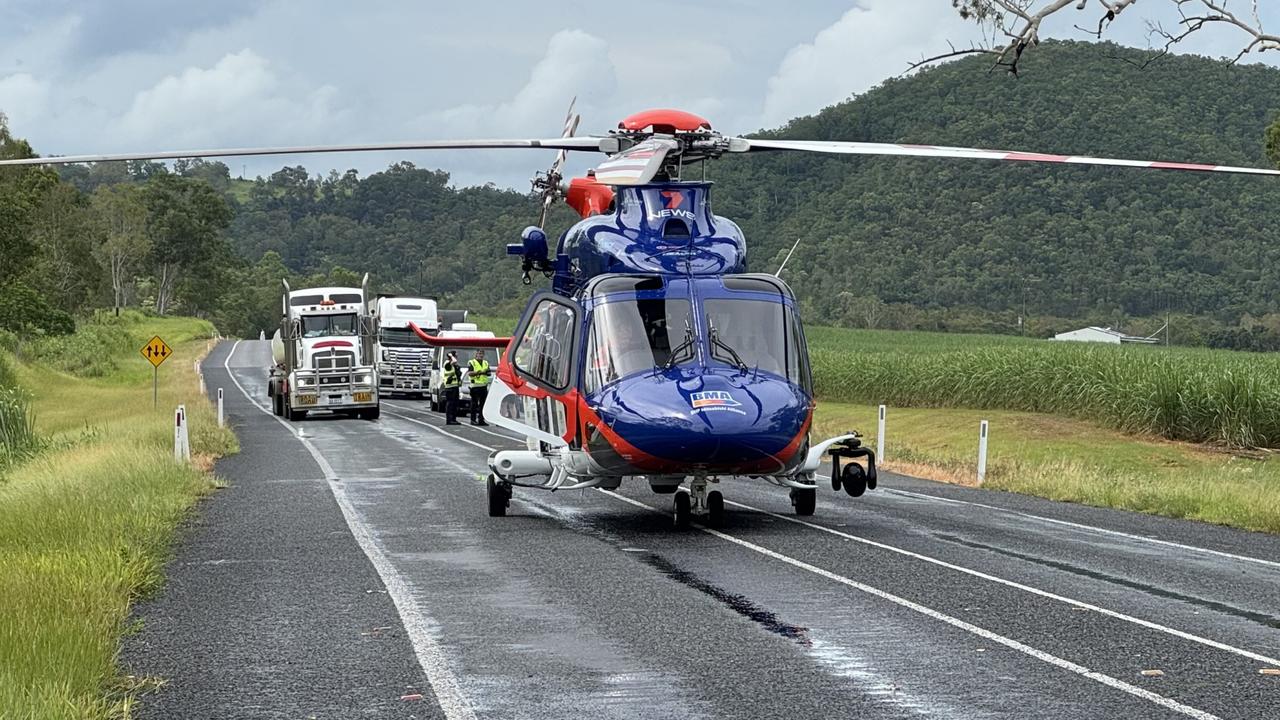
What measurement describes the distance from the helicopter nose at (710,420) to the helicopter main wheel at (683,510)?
1.07 meters

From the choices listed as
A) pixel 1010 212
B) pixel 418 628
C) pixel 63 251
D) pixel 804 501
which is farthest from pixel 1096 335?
pixel 418 628

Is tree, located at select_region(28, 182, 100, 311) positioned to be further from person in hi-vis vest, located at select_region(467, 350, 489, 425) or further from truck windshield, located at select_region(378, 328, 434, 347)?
person in hi-vis vest, located at select_region(467, 350, 489, 425)

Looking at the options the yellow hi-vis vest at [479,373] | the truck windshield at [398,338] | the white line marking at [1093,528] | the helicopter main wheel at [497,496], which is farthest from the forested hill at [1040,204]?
the helicopter main wheel at [497,496]

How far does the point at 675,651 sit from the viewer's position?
28.7 feet

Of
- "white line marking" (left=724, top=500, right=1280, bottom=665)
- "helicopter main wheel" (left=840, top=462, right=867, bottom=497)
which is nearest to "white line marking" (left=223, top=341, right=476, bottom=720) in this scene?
"white line marking" (left=724, top=500, right=1280, bottom=665)

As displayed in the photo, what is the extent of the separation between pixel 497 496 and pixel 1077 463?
12522 millimetres

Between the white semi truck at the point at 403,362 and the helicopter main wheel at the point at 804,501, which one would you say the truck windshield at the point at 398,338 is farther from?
the helicopter main wheel at the point at 804,501

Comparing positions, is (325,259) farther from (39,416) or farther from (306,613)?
(306,613)

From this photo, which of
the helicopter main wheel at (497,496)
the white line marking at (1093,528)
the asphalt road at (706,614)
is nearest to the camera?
the asphalt road at (706,614)

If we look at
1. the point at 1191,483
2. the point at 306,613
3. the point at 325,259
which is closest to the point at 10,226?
the point at 1191,483

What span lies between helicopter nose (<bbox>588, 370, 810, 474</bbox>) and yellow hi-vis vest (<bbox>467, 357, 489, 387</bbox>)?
23289mm

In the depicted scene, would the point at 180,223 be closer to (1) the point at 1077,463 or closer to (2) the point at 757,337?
(1) the point at 1077,463

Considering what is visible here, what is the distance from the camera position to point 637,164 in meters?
13.1

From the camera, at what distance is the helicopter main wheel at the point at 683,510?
14.9 metres
